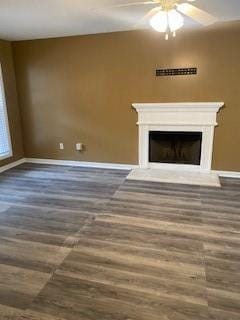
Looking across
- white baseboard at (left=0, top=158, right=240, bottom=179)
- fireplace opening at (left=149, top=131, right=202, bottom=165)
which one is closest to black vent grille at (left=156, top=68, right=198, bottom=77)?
fireplace opening at (left=149, top=131, right=202, bottom=165)

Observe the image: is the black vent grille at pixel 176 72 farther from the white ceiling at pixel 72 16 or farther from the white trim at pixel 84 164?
the white trim at pixel 84 164

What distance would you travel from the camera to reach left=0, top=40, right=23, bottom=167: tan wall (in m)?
4.76

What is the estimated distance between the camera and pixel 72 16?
10.9ft

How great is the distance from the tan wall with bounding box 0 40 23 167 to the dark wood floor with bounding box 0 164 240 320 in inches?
60.2

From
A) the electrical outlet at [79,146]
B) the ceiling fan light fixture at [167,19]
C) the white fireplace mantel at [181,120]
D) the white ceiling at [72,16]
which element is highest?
the white ceiling at [72,16]

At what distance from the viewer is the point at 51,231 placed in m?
2.75

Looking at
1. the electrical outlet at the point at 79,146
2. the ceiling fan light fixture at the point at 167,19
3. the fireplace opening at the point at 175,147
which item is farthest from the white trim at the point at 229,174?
the ceiling fan light fixture at the point at 167,19

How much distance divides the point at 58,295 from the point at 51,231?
0.95 metres

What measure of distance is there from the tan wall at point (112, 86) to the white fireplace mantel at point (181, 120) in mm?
120

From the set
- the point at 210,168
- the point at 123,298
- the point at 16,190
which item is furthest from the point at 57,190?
the point at 210,168

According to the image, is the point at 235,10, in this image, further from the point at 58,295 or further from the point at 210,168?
the point at 58,295

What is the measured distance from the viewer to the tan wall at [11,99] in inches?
187

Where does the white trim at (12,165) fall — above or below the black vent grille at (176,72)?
below

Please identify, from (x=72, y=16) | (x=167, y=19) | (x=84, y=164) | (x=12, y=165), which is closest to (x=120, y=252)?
(x=167, y=19)
